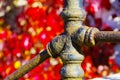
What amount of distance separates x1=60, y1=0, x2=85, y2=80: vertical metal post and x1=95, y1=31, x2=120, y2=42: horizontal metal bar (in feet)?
0.38

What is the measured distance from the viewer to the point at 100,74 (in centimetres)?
395

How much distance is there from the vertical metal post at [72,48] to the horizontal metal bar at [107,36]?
0.38 feet

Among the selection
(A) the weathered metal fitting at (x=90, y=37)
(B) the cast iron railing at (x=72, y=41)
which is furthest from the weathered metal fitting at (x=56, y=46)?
(A) the weathered metal fitting at (x=90, y=37)

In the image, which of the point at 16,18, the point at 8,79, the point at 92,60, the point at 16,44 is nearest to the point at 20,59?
the point at 16,44

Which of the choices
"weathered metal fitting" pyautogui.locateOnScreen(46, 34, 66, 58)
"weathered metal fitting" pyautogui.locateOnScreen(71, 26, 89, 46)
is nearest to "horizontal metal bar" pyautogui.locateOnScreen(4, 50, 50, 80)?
"weathered metal fitting" pyautogui.locateOnScreen(46, 34, 66, 58)

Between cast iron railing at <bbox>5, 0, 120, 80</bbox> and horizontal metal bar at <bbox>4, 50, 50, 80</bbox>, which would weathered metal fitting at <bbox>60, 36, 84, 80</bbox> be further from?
horizontal metal bar at <bbox>4, 50, 50, 80</bbox>

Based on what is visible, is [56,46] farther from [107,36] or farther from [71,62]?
A: [107,36]

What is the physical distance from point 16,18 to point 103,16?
0.87m

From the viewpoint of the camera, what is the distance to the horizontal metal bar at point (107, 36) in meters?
1.40

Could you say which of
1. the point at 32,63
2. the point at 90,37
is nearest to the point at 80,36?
the point at 90,37

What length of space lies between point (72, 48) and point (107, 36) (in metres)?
0.17

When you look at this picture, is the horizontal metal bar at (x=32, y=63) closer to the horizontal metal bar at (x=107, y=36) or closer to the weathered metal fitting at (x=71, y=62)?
the weathered metal fitting at (x=71, y=62)

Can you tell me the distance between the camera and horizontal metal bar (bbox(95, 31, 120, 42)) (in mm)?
1399

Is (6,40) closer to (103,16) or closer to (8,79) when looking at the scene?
(103,16)
